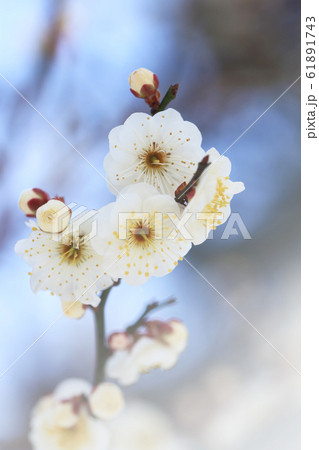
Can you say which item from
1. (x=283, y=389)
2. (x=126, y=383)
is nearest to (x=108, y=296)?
(x=126, y=383)

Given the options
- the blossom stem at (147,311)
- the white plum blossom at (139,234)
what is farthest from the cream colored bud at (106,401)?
the white plum blossom at (139,234)

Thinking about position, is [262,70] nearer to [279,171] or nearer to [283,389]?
[279,171]

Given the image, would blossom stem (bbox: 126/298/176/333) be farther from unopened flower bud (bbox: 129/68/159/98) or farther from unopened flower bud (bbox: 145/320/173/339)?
unopened flower bud (bbox: 129/68/159/98)

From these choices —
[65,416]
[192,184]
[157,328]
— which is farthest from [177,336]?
[192,184]

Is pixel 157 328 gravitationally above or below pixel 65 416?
above

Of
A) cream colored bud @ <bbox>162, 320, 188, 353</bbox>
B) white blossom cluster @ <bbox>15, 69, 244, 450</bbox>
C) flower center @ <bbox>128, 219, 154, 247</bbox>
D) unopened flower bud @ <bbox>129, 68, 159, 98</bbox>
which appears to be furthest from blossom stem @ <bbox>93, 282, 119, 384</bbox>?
unopened flower bud @ <bbox>129, 68, 159, 98</bbox>

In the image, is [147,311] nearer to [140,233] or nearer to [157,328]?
[157,328]

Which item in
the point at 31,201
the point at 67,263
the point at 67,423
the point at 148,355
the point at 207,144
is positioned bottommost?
the point at 67,423

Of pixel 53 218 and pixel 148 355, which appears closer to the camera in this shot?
pixel 53 218
